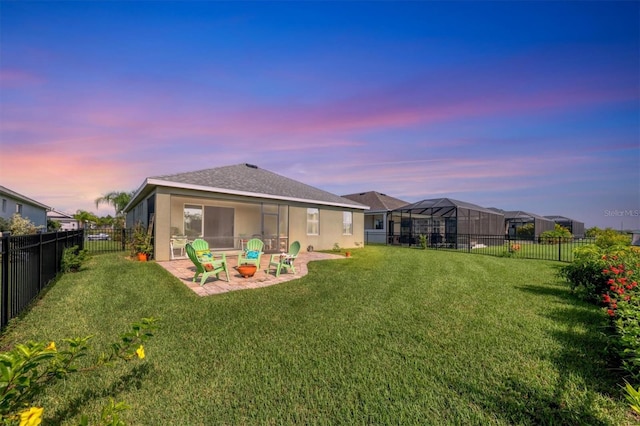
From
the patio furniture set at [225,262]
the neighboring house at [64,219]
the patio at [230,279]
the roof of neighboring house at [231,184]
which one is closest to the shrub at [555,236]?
the roof of neighboring house at [231,184]

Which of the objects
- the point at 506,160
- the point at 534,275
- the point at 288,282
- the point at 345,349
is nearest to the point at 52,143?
Answer: the point at 288,282

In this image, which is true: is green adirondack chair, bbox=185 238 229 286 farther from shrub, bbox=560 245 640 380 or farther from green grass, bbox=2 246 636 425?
shrub, bbox=560 245 640 380

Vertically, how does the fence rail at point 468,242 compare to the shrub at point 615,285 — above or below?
below

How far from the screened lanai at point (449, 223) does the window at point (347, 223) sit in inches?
189

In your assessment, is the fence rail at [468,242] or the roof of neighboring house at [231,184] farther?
the fence rail at [468,242]

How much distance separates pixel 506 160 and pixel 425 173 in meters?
5.02

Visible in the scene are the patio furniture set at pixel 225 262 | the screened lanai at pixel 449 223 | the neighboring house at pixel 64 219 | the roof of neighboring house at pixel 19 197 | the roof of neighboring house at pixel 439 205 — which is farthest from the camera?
the neighboring house at pixel 64 219

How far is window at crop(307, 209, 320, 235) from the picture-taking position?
15666mm

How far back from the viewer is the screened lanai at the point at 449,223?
1845 cm

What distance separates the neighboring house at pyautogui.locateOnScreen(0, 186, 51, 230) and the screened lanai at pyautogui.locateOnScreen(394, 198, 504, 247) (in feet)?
92.7

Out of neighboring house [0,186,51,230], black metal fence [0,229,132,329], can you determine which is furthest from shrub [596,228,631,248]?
neighboring house [0,186,51,230]

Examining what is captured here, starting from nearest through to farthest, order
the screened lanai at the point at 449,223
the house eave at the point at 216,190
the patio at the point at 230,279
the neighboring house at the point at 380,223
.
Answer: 1. the patio at the point at 230,279
2. the house eave at the point at 216,190
3. the screened lanai at the point at 449,223
4. the neighboring house at the point at 380,223

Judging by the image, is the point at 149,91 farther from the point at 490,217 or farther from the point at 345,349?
the point at 490,217

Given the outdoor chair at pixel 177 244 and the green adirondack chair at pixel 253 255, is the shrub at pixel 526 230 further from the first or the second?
the outdoor chair at pixel 177 244
